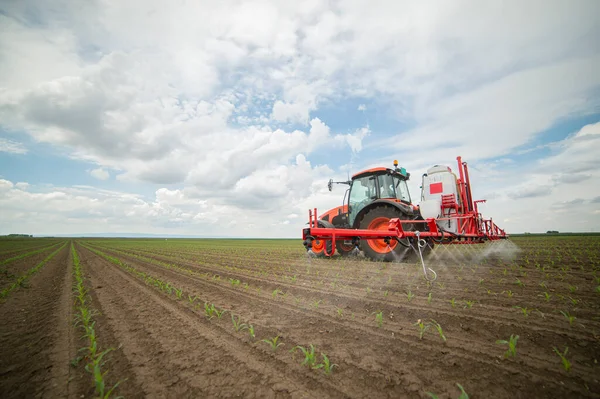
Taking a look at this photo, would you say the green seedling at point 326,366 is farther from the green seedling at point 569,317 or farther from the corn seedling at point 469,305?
the green seedling at point 569,317

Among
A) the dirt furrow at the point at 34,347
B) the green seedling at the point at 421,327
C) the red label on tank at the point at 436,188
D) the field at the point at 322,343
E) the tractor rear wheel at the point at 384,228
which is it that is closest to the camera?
the field at the point at 322,343

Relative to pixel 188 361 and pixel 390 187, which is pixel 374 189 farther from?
pixel 188 361

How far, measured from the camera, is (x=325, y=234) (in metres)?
7.12

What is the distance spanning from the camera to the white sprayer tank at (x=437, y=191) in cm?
753

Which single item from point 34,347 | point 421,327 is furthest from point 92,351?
point 421,327

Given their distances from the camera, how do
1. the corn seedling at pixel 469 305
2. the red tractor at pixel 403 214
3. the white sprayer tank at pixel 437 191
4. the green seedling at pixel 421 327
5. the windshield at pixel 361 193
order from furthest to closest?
the windshield at pixel 361 193
the white sprayer tank at pixel 437 191
the red tractor at pixel 403 214
the corn seedling at pixel 469 305
the green seedling at pixel 421 327

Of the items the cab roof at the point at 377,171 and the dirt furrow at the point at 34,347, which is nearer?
the dirt furrow at the point at 34,347

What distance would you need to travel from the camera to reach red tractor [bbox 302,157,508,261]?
6.84 meters

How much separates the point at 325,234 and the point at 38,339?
5.73m

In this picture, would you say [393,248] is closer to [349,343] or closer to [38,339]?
[349,343]

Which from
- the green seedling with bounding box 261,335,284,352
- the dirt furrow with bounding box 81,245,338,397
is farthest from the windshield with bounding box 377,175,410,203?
the dirt furrow with bounding box 81,245,338,397

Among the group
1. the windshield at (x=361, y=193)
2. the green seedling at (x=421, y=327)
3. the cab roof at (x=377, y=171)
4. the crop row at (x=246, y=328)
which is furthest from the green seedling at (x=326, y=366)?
the cab roof at (x=377, y=171)

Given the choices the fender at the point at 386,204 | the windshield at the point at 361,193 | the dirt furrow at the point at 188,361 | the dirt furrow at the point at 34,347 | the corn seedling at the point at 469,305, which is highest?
the windshield at the point at 361,193

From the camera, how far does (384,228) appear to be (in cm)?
754
